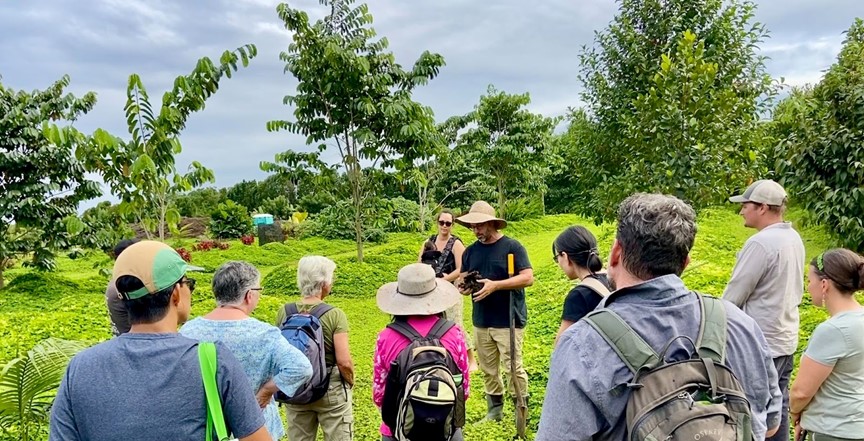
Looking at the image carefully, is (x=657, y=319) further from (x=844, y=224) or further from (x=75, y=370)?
(x=844, y=224)

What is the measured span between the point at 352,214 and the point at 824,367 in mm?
11231

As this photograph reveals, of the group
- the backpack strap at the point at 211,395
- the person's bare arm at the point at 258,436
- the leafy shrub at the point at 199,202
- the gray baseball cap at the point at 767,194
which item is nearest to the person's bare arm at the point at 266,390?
the person's bare arm at the point at 258,436

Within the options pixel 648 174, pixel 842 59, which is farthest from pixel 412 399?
pixel 842 59

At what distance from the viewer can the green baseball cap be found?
1.76 m

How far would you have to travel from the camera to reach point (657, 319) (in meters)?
1.41

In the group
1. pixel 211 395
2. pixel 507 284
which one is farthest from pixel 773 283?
pixel 211 395

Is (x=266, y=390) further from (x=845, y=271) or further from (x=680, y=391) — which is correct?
(x=845, y=271)

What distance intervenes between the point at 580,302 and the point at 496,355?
189 centimetres

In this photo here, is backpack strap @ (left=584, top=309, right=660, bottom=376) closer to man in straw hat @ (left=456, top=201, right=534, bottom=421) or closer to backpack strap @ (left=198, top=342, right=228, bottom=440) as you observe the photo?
backpack strap @ (left=198, top=342, right=228, bottom=440)

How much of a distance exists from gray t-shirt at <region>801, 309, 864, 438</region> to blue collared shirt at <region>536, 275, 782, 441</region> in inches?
53.5

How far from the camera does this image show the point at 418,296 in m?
2.92

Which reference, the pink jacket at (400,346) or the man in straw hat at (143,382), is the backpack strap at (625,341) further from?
the pink jacket at (400,346)

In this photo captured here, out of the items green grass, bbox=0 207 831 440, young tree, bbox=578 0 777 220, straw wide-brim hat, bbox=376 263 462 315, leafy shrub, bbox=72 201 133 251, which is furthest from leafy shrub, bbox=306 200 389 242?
straw wide-brim hat, bbox=376 263 462 315

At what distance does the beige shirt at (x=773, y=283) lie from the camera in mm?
3227
